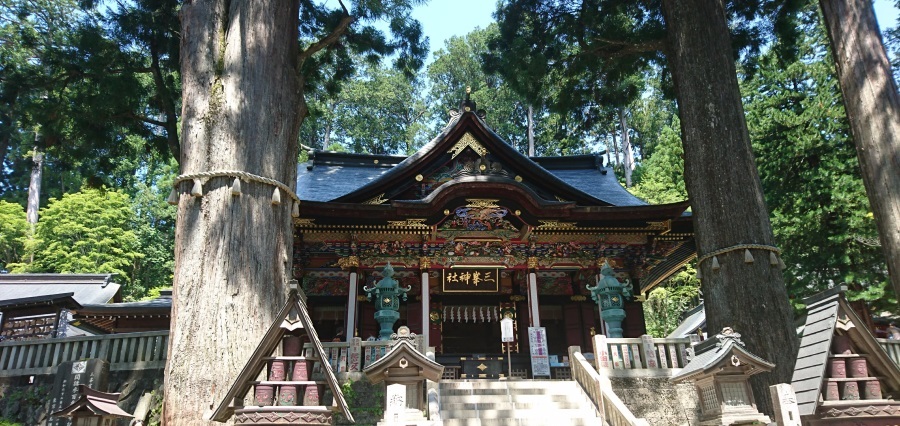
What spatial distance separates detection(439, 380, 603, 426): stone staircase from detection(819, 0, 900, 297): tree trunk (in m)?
4.23

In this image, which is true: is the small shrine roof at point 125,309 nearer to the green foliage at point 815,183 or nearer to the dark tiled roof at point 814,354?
the dark tiled roof at point 814,354

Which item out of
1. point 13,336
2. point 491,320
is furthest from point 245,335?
point 13,336

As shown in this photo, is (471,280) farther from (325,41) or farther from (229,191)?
(229,191)

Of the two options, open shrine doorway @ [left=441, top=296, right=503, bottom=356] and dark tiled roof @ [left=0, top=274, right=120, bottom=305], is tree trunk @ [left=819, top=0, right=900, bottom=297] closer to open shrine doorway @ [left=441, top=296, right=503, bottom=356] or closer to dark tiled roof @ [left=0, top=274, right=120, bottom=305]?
open shrine doorway @ [left=441, top=296, right=503, bottom=356]

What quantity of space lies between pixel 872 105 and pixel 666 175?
1968 centimetres

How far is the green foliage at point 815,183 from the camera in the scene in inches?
623

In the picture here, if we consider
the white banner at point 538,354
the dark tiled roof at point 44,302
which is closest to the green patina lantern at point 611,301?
the white banner at point 538,354

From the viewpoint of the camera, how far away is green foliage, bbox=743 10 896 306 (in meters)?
15.8

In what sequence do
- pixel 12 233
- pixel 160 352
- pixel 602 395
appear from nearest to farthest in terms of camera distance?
pixel 602 395 → pixel 160 352 → pixel 12 233

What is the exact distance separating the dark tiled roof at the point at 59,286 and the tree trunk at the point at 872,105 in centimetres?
1955

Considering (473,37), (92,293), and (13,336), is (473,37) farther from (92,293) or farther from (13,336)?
(13,336)

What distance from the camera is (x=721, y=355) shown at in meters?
5.43

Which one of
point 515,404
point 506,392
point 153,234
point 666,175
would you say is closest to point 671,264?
point 506,392

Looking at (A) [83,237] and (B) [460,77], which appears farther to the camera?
(B) [460,77]
